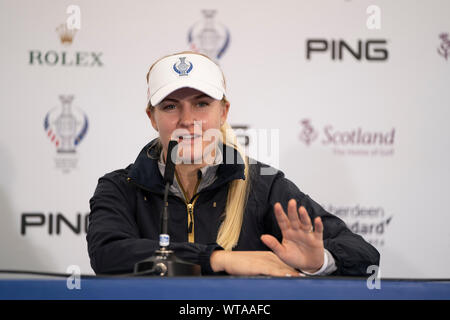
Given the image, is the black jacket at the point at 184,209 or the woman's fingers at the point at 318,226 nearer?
the woman's fingers at the point at 318,226

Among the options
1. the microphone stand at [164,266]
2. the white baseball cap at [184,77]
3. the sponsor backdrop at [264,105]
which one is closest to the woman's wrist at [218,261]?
the microphone stand at [164,266]

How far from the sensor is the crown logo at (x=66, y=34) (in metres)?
2.70

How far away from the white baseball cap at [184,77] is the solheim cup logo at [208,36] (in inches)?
43.3

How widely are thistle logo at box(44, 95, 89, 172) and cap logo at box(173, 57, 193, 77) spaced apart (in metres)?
1.24

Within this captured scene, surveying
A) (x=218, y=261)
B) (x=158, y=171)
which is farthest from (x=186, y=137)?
(x=218, y=261)

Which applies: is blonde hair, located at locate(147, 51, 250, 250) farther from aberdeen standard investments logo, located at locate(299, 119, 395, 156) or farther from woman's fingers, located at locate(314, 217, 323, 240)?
aberdeen standard investments logo, located at locate(299, 119, 395, 156)

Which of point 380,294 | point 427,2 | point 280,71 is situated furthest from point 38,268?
point 427,2

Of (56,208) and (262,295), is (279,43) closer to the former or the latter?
(56,208)

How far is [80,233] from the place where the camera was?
2643mm

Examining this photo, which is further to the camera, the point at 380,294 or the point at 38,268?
the point at 38,268

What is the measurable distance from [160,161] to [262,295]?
0.94m

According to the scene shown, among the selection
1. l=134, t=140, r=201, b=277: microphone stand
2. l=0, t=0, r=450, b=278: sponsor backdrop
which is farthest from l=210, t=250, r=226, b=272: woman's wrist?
l=0, t=0, r=450, b=278: sponsor backdrop

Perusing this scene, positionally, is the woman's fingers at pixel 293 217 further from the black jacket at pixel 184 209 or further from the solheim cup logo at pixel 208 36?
the solheim cup logo at pixel 208 36
